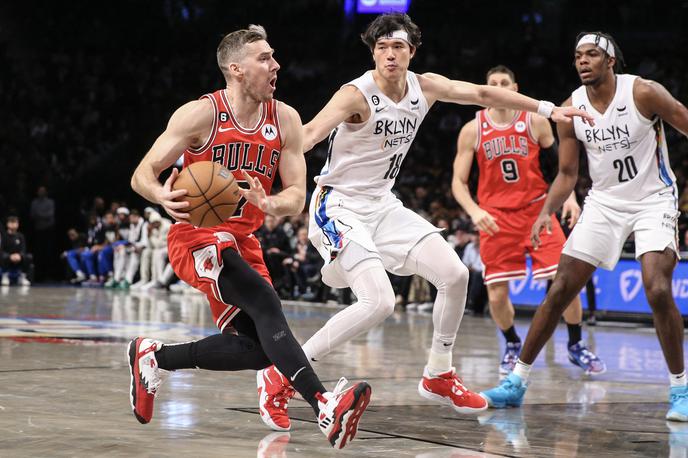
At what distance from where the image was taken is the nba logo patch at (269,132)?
202 inches

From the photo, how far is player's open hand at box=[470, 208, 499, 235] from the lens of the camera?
674cm

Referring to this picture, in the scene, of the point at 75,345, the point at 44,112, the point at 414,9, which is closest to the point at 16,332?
the point at 75,345

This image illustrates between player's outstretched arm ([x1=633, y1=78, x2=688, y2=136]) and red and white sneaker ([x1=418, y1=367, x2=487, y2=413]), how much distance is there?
6.47ft

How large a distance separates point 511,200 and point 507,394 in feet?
8.32

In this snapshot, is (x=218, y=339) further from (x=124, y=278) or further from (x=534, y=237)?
(x=124, y=278)

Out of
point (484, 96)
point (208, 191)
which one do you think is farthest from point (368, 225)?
point (208, 191)

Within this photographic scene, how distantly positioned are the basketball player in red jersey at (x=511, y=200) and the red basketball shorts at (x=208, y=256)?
3259 mm

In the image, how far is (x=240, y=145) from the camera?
200 inches

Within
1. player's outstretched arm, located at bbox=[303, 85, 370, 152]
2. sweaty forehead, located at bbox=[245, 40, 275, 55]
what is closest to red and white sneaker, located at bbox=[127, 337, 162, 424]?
player's outstretched arm, located at bbox=[303, 85, 370, 152]

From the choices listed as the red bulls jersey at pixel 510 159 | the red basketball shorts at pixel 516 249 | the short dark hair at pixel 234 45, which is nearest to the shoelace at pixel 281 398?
the short dark hair at pixel 234 45

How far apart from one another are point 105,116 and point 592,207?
22023 millimetres

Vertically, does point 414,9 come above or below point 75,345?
above

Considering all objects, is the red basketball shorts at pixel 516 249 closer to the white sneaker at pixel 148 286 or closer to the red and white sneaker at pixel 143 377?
the red and white sneaker at pixel 143 377

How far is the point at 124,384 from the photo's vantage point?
6590 millimetres
